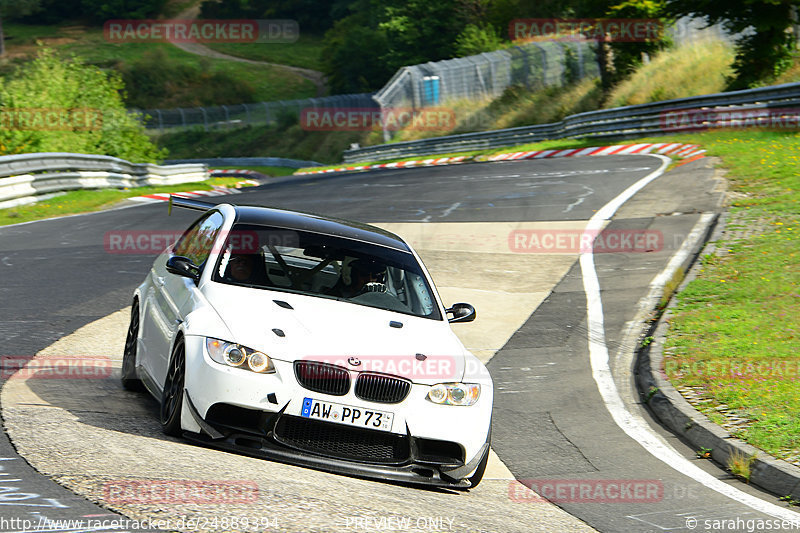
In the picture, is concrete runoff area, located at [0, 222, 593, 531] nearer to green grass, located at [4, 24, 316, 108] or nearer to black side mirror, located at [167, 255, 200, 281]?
black side mirror, located at [167, 255, 200, 281]

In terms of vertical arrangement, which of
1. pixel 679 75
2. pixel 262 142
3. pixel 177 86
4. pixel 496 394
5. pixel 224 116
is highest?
pixel 679 75

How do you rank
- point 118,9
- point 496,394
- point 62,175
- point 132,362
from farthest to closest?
1. point 118,9
2. point 62,175
3. point 496,394
4. point 132,362

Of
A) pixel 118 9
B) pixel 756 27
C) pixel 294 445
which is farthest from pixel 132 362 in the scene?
pixel 118 9

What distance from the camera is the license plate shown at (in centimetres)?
602

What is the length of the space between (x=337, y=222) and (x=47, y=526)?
14.0ft

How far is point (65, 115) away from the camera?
104ft

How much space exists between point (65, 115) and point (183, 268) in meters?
26.5

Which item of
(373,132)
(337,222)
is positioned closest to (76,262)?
(337,222)

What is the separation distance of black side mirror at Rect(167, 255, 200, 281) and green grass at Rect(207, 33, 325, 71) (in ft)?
335

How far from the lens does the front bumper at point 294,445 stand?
6.03 meters

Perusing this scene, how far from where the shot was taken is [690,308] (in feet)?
38.5

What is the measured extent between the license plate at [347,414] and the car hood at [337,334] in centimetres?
26

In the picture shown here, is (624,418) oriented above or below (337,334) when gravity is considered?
below

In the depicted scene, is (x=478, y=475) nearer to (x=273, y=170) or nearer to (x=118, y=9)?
(x=273, y=170)
